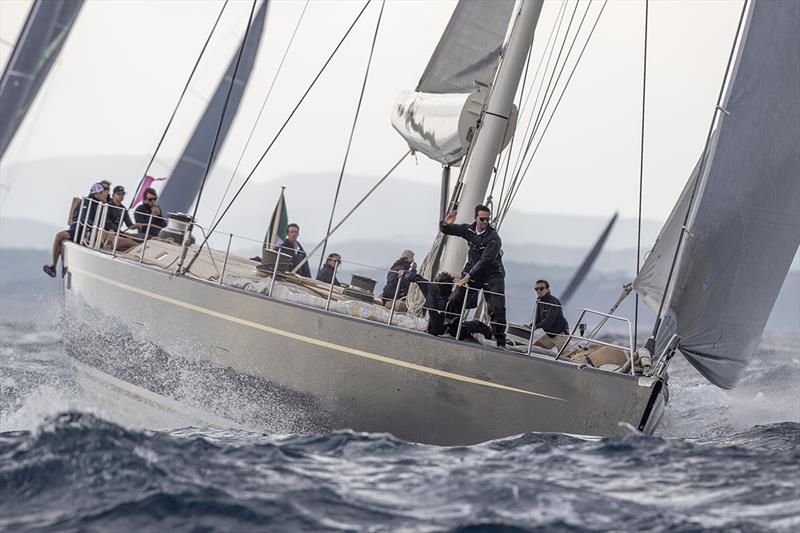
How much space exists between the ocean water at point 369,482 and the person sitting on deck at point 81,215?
3931 mm

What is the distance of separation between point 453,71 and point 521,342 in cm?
315

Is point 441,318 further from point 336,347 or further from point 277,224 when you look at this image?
point 277,224

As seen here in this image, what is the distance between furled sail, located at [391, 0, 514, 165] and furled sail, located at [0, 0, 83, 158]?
7.37m

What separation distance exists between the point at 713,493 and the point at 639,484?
18.2 inches

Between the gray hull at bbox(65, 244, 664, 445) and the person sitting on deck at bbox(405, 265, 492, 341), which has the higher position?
the person sitting on deck at bbox(405, 265, 492, 341)

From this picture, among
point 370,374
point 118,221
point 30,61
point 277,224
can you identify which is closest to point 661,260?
point 370,374

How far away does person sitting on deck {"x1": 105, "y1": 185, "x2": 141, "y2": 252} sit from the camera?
13.0 metres

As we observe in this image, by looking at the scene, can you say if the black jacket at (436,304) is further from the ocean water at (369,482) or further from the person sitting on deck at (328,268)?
the person sitting on deck at (328,268)

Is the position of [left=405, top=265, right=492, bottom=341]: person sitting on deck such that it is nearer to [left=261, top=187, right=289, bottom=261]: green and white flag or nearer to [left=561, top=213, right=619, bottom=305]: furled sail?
[left=261, top=187, right=289, bottom=261]: green and white flag

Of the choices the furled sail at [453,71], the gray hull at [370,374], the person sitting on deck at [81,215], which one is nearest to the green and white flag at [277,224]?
the person sitting on deck at [81,215]

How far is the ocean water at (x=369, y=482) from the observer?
631 centimetres

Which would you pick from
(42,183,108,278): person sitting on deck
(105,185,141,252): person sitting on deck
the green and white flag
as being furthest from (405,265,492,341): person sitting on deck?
(42,183,108,278): person sitting on deck

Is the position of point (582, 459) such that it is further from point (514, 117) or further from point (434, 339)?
point (514, 117)

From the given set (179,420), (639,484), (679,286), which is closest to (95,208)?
(179,420)
